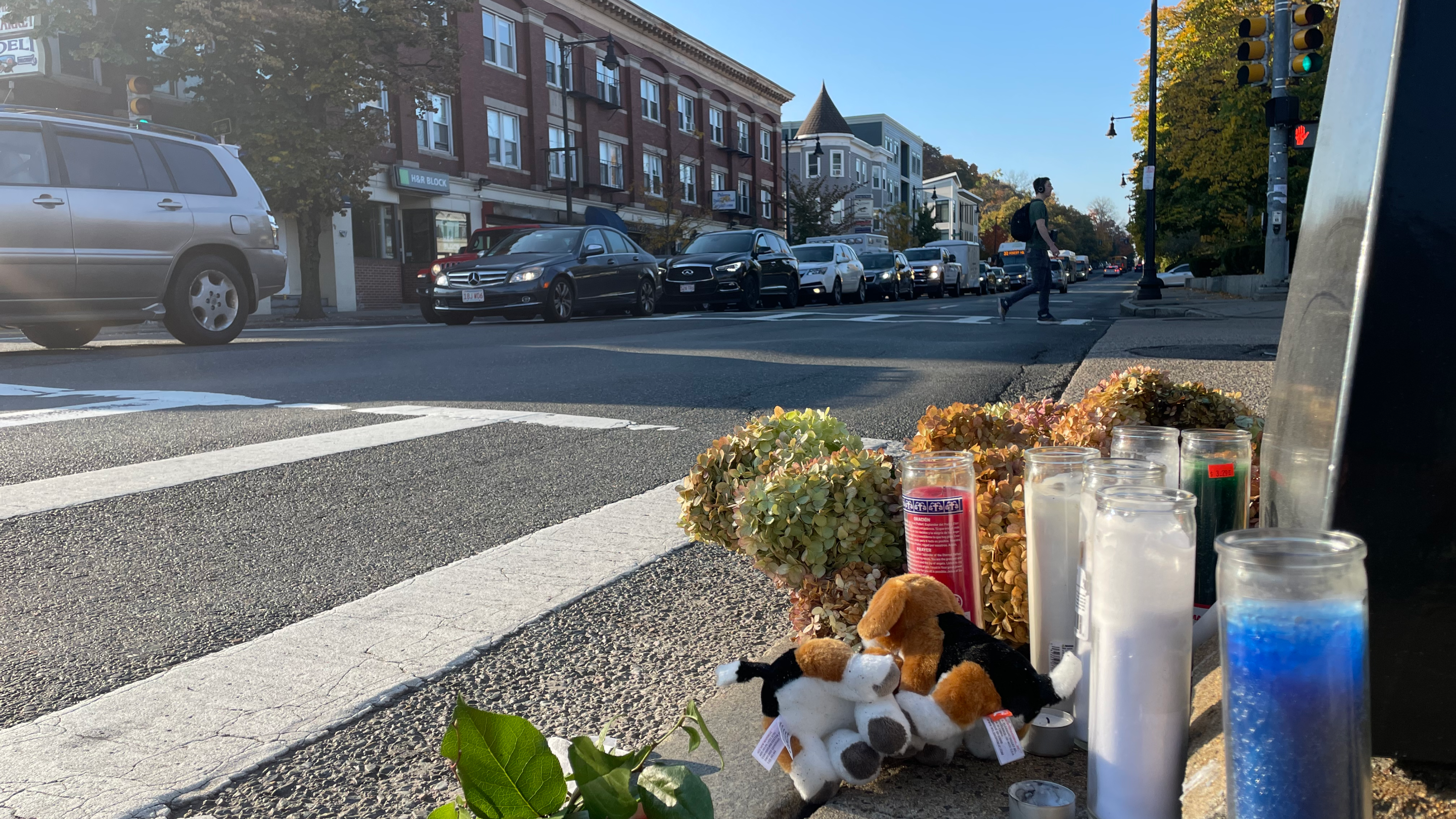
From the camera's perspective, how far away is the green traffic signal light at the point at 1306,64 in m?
12.3

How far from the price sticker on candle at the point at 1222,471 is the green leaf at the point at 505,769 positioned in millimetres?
1377

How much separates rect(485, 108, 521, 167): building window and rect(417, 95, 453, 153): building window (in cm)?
166

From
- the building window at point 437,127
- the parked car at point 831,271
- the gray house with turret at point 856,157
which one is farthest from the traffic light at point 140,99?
the gray house with turret at point 856,157

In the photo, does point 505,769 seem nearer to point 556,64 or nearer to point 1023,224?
point 1023,224

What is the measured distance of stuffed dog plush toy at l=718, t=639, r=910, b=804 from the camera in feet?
5.65

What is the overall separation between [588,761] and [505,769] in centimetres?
12

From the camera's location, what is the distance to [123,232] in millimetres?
10359

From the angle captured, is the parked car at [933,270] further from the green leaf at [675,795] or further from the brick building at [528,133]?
the green leaf at [675,795]

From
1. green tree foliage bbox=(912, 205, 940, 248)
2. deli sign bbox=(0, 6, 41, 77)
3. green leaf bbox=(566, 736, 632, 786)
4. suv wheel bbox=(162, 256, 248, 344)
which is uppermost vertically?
deli sign bbox=(0, 6, 41, 77)

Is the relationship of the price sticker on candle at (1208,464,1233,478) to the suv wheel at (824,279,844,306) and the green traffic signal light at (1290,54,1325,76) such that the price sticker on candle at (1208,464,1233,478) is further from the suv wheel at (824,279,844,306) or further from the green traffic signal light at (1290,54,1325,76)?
the suv wheel at (824,279,844,306)

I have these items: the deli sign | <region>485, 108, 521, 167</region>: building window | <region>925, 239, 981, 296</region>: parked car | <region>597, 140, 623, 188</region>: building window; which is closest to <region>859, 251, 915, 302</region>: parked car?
<region>925, 239, 981, 296</region>: parked car

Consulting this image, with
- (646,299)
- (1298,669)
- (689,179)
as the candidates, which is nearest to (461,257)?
(646,299)

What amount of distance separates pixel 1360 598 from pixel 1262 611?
0.11 m

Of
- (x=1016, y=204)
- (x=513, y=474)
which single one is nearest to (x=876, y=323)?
(x=513, y=474)
